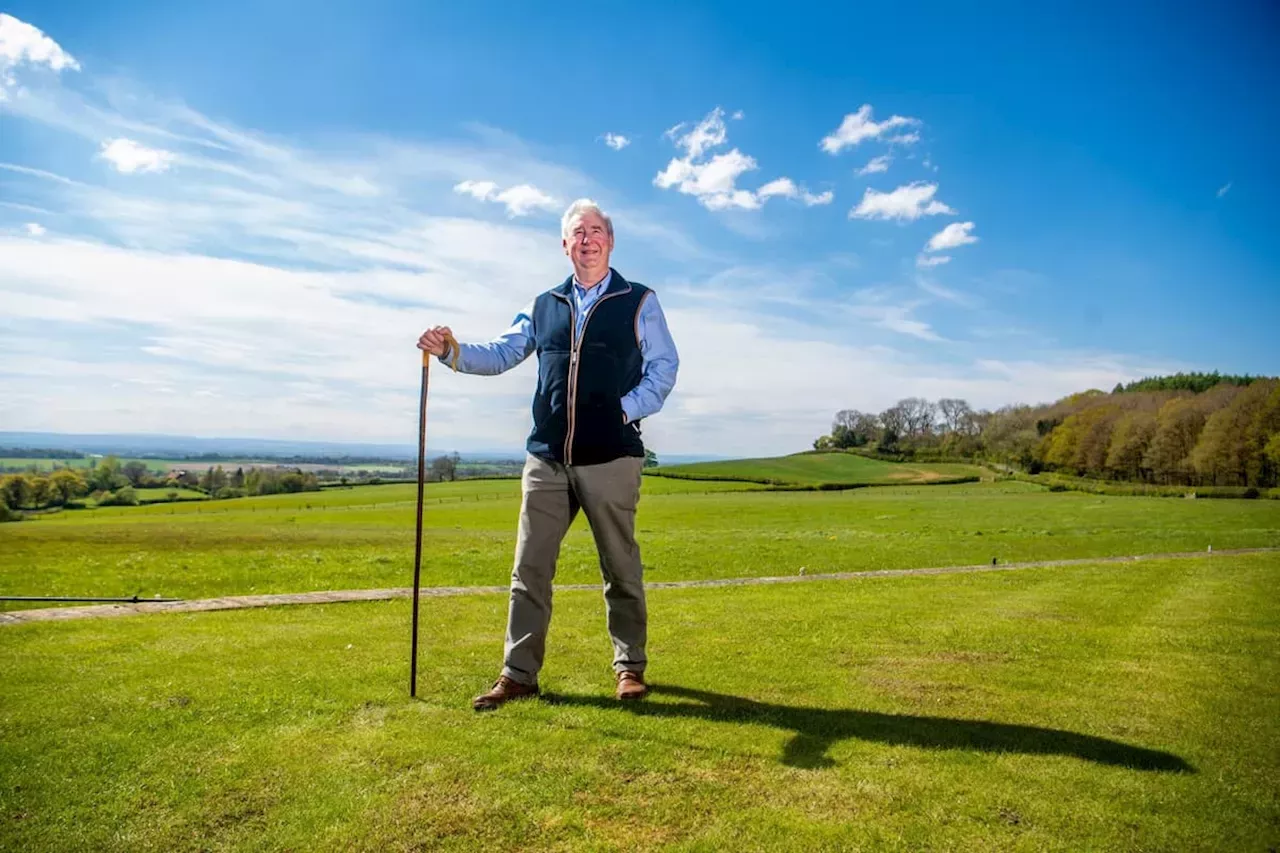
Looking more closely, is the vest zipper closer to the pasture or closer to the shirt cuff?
the shirt cuff

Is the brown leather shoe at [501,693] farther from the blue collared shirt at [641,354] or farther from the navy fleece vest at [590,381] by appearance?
the blue collared shirt at [641,354]

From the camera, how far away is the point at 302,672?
5406 mm

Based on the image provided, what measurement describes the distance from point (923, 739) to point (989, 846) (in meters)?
1.15

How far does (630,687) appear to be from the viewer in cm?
504

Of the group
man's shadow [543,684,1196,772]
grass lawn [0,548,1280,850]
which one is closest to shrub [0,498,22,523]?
grass lawn [0,548,1280,850]

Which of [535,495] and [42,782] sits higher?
[535,495]

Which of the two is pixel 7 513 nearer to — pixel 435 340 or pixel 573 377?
pixel 435 340

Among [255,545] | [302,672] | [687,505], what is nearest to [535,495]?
[302,672]

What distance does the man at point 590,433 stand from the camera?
5.29m

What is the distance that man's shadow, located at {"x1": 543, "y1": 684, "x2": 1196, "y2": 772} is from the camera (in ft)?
13.4

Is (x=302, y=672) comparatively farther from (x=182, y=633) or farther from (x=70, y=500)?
(x=70, y=500)

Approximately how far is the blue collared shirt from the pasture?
2.01 m

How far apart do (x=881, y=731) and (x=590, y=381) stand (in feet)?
9.33

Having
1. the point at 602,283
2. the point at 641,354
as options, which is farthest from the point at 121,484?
the point at 641,354
